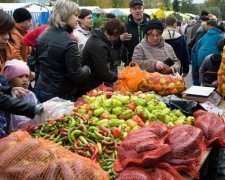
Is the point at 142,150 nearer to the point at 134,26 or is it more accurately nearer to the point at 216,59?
the point at 134,26

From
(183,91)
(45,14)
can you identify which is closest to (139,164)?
(183,91)

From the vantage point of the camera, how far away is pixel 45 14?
77.3ft

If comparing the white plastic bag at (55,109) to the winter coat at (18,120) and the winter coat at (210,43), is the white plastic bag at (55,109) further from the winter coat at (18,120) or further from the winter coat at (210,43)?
the winter coat at (210,43)

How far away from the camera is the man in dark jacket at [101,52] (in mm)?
4816

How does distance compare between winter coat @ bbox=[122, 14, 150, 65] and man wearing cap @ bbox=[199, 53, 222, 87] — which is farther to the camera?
man wearing cap @ bbox=[199, 53, 222, 87]

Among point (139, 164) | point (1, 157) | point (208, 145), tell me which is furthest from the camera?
point (208, 145)

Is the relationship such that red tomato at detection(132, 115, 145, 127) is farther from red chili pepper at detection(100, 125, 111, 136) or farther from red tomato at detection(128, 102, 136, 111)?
red chili pepper at detection(100, 125, 111, 136)

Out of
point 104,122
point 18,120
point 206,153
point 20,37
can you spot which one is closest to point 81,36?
point 20,37

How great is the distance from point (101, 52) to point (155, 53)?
957mm

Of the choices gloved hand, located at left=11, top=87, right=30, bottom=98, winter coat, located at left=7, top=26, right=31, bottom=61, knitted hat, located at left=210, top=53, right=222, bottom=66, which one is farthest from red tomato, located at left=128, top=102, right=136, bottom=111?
knitted hat, located at left=210, top=53, right=222, bottom=66

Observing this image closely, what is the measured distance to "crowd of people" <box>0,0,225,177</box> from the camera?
3447 mm

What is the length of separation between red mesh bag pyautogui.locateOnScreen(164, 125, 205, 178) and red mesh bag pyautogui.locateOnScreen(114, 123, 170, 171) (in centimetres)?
13

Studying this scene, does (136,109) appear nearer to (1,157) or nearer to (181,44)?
(1,157)

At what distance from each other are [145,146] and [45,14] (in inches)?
853
